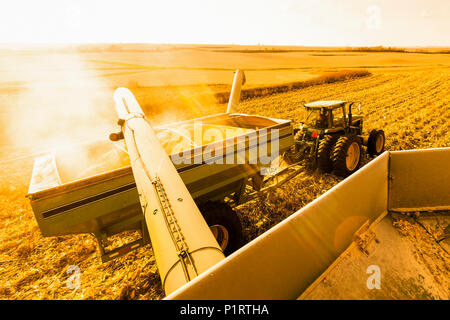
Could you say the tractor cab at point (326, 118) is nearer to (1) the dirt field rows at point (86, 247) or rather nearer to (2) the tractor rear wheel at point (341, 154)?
(2) the tractor rear wheel at point (341, 154)

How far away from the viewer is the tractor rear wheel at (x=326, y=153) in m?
5.54

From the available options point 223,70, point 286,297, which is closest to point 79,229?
point 286,297

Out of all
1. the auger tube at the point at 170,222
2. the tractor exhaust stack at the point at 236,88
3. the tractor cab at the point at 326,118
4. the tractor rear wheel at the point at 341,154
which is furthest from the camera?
the tractor cab at the point at 326,118

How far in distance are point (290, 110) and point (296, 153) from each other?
675cm

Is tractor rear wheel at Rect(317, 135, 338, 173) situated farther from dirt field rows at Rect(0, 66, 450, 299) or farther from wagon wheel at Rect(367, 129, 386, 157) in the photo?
wagon wheel at Rect(367, 129, 386, 157)

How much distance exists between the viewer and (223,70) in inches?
1243

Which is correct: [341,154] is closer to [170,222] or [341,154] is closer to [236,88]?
[236,88]

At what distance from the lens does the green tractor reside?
5469mm

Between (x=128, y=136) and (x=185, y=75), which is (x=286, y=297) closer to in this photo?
(x=128, y=136)

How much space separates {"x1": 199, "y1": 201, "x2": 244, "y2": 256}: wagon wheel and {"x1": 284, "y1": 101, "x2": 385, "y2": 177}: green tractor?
3096 millimetres

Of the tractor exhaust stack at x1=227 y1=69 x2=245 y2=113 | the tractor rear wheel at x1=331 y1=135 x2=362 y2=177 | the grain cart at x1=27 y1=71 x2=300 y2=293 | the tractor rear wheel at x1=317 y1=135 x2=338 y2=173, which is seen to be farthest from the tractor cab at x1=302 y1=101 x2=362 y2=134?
the tractor exhaust stack at x1=227 y1=69 x2=245 y2=113

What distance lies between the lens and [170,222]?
160 cm

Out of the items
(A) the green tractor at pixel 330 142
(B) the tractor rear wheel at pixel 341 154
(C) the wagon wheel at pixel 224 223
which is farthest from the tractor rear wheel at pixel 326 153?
(C) the wagon wheel at pixel 224 223

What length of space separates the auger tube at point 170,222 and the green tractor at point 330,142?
452 cm
